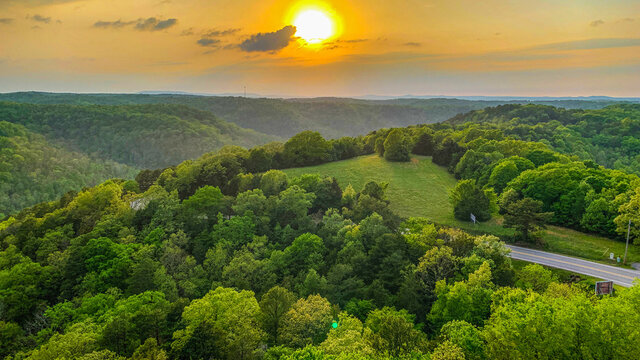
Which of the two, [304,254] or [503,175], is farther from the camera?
[503,175]

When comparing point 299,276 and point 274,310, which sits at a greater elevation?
point 274,310

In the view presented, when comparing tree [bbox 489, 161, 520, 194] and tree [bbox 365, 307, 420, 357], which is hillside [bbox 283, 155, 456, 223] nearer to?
tree [bbox 489, 161, 520, 194]

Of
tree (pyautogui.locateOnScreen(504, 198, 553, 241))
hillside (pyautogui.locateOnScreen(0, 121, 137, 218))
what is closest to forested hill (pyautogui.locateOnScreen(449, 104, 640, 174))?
tree (pyautogui.locateOnScreen(504, 198, 553, 241))

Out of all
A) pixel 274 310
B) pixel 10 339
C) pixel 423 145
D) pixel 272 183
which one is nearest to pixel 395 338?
pixel 274 310

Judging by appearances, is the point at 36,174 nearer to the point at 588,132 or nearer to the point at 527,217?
the point at 527,217

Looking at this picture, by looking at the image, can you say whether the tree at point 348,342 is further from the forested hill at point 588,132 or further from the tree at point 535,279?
the forested hill at point 588,132

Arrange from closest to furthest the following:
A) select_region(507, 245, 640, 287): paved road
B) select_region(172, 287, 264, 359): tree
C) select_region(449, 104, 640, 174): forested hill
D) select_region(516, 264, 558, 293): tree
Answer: select_region(172, 287, 264, 359): tree
select_region(516, 264, 558, 293): tree
select_region(507, 245, 640, 287): paved road
select_region(449, 104, 640, 174): forested hill

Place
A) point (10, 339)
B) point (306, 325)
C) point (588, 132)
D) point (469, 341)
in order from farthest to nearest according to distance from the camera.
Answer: point (588, 132)
point (10, 339)
point (306, 325)
point (469, 341)
